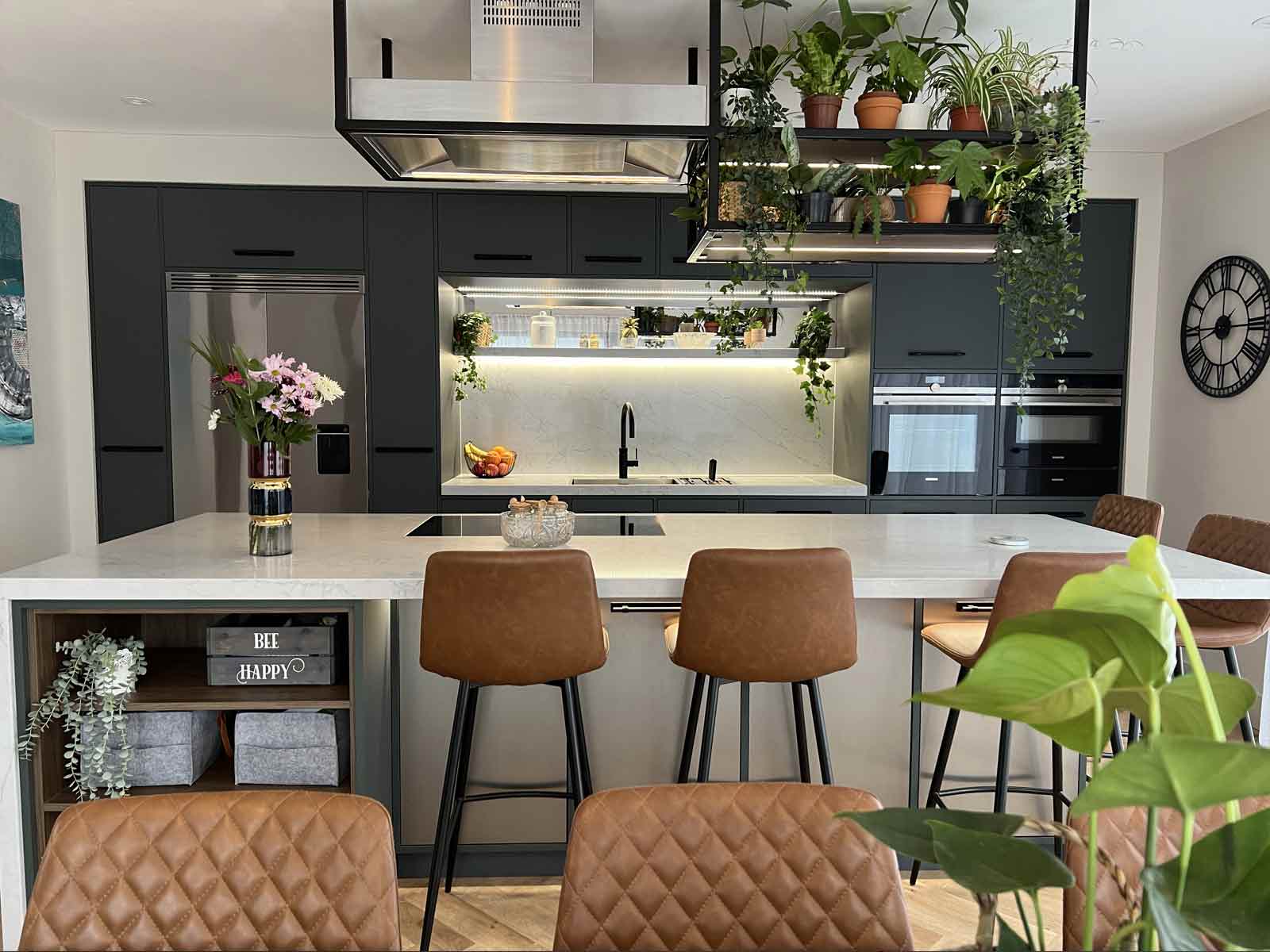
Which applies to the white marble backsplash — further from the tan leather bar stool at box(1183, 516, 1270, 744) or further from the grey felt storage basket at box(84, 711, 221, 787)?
the grey felt storage basket at box(84, 711, 221, 787)

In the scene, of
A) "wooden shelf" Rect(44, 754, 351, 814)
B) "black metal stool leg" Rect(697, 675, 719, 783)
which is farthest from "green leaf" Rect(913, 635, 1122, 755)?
"wooden shelf" Rect(44, 754, 351, 814)

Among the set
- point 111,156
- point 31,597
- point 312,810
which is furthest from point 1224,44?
point 111,156

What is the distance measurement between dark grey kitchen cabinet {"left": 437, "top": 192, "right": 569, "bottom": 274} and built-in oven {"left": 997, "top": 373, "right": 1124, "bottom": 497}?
243 cm

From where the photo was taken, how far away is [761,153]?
8.98 ft

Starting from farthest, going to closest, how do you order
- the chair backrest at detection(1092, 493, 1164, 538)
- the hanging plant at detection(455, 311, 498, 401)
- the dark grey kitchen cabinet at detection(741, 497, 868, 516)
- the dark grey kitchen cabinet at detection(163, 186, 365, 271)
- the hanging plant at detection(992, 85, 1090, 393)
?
1. the hanging plant at detection(455, 311, 498, 401)
2. the dark grey kitchen cabinet at detection(741, 497, 868, 516)
3. the dark grey kitchen cabinet at detection(163, 186, 365, 271)
4. the chair backrest at detection(1092, 493, 1164, 538)
5. the hanging plant at detection(992, 85, 1090, 393)

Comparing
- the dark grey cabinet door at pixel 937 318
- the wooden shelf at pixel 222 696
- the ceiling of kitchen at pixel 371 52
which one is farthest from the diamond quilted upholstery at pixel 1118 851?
the dark grey cabinet door at pixel 937 318

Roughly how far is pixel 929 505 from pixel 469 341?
8.34ft

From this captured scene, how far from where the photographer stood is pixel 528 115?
2521 millimetres

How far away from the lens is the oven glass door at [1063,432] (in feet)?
15.6

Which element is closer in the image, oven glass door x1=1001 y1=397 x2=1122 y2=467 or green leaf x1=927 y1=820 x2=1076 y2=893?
green leaf x1=927 y1=820 x2=1076 y2=893

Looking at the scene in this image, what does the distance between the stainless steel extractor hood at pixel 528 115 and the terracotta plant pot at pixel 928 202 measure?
731 mm

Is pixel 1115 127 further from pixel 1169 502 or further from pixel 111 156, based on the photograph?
pixel 111 156

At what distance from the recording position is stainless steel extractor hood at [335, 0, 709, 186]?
8.25 feet

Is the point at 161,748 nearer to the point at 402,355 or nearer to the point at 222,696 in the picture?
the point at 222,696
